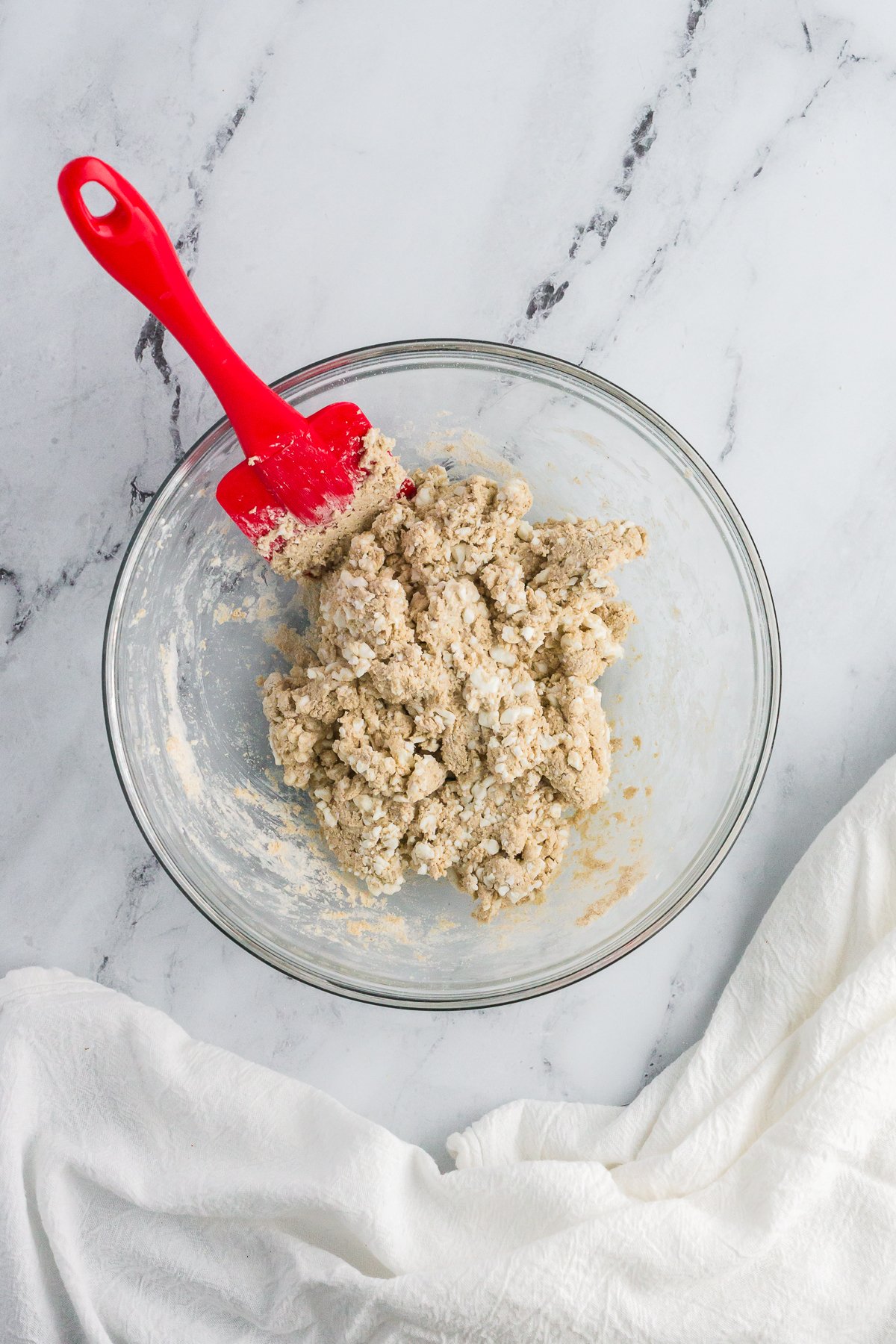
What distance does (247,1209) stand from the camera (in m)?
1.44

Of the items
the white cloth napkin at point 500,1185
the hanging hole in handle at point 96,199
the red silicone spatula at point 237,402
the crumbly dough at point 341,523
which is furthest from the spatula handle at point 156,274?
the white cloth napkin at point 500,1185

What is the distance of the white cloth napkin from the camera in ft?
4.64

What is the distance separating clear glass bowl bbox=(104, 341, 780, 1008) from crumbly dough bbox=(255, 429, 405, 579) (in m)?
0.11

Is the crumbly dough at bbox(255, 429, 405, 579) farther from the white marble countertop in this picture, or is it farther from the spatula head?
the white marble countertop

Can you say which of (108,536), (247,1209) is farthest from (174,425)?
(247,1209)

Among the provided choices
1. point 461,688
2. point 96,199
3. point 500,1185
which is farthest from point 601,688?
point 96,199

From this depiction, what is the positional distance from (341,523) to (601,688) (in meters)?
0.47

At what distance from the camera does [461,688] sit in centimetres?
128

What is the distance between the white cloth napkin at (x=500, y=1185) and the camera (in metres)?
1.41

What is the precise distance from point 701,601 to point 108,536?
0.90 m

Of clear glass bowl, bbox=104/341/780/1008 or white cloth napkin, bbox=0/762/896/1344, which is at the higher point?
clear glass bowl, bbox=104/341/780/1008

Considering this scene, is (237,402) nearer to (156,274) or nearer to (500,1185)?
(156,274)

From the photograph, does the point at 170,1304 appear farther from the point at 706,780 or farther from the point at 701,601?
the point at 701,601

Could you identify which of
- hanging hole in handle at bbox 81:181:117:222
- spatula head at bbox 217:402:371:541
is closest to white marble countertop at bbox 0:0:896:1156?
hanging hole in handle at bbox 81:181:117:222
